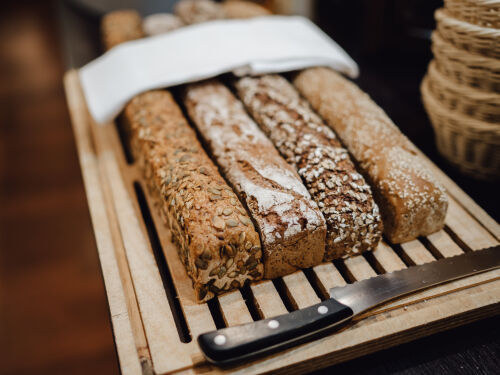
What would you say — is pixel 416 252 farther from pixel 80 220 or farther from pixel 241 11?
pixel 80 220

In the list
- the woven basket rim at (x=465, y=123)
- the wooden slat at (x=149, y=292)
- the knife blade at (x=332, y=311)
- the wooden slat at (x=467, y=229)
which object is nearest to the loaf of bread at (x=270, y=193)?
the knife blade at (x=332, y=311)

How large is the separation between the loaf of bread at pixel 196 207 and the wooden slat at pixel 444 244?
19.6 inches

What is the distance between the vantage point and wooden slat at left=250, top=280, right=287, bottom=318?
3.48ft

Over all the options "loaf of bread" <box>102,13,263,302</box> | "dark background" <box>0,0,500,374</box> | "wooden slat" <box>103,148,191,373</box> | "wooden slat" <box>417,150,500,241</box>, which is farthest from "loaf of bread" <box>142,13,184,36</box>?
"wooden slat" <box>417,150,500,241</box>

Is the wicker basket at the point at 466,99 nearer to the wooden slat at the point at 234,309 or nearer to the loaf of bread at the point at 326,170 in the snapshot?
the loaf of bread at the point at 326,170

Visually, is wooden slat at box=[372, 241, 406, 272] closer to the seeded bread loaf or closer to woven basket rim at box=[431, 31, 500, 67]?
the seeded bread loaf

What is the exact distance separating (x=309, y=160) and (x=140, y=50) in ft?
2.70

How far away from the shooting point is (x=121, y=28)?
2002 millimetres

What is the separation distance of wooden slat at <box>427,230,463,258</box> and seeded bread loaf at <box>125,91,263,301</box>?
1.63 ft

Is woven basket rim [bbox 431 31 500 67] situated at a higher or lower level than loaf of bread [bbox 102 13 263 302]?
higher

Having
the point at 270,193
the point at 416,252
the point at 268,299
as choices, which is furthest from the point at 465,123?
the point at 268,299

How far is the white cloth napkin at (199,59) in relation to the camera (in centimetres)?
154

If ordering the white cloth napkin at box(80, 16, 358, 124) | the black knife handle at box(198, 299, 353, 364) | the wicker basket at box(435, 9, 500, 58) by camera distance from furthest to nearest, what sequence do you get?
the white cloth napkin at box(80, 16, 358, 124), the wicker basket at box(435, 9, 500, 58), the black knife handle at box(198, 299, 353, 364)

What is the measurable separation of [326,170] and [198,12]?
1.21m
